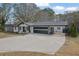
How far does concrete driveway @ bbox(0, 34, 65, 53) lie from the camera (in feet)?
15.0

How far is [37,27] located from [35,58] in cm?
42

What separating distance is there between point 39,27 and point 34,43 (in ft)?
0.74

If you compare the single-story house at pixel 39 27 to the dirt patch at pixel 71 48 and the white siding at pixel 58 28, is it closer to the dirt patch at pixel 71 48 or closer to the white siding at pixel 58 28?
the white siding at pixel 58 28

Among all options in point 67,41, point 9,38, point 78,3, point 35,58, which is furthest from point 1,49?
point 78,3

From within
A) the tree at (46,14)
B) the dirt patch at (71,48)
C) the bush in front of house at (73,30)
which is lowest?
the dirt patch at (71,48)

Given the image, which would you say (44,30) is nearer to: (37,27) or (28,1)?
(37,27)

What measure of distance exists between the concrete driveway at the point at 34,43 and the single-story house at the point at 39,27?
0.07 m

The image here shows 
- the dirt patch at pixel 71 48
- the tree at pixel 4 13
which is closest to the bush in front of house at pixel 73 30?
the dirt patch at pixel 71 48

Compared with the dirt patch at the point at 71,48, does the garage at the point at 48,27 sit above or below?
above

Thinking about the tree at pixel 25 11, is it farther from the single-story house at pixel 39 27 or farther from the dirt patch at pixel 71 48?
the dirt patch at pixel 71 48

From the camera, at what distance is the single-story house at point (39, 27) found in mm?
4555

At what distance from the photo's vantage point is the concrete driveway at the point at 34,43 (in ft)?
15.0

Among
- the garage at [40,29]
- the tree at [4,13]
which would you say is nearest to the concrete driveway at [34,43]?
the garage at [40,29]

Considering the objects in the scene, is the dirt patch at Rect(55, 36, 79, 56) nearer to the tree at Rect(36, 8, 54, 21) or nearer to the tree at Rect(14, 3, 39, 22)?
the tree at Rect(36, 8, 54, 21)
